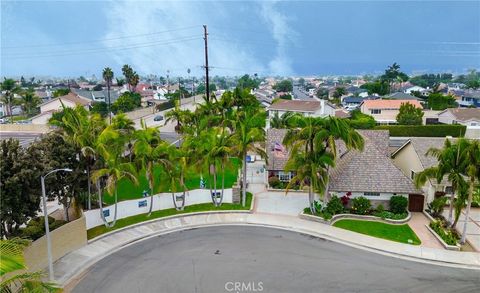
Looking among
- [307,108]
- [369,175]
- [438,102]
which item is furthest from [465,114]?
[369,175]

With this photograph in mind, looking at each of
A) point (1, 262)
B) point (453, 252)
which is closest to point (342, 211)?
point (453, 252)

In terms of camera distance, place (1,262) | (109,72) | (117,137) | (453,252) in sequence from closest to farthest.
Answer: (1,262), (453,252), (117,137), (109,72)

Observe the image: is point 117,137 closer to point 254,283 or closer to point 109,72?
point 254,283

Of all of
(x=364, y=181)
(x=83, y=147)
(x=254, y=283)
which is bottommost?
(x=254, y=283)

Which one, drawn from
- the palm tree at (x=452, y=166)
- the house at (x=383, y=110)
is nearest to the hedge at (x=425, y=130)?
the house at (x=383, y=110)

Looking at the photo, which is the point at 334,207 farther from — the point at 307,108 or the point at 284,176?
the point at 307,108

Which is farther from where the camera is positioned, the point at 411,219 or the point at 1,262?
the point at 411,219

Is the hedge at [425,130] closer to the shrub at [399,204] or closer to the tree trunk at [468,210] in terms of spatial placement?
the shrub at [399,204]

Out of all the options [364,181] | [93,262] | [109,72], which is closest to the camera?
[93,262]

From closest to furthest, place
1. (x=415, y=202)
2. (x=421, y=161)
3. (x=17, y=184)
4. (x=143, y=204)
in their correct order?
(x=17, y=184) < (x=143, y=204) < (x=415, y=202) < (x=421, y=161)
